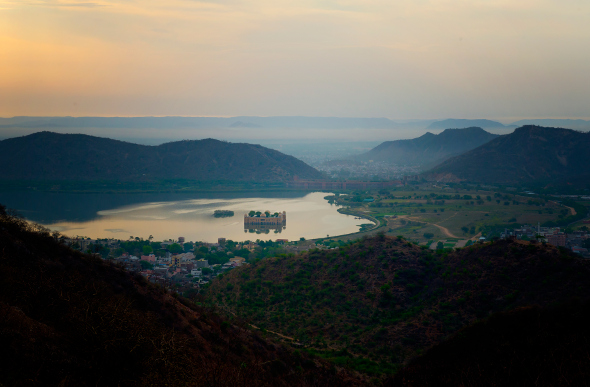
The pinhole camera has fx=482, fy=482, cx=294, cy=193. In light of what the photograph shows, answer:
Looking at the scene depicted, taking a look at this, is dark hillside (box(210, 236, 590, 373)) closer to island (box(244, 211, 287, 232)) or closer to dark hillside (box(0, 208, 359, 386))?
dark hillside (box(0, 208, 359, 386))

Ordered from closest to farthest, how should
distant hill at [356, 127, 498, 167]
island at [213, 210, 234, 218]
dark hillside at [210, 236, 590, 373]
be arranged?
dark hillside at [210, 236, 590, 373]
island at [213, 210, 234, 218]
distant hill at [356, 127, 498, 167]

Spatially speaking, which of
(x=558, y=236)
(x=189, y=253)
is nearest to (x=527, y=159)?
(x=558, y=236)

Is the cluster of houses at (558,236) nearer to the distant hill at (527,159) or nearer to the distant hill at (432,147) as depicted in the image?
the distant hill at (527,159)

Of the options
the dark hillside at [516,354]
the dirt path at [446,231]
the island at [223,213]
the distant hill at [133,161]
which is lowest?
the dirt path at [446,231]

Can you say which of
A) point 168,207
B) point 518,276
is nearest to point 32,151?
point 168,207

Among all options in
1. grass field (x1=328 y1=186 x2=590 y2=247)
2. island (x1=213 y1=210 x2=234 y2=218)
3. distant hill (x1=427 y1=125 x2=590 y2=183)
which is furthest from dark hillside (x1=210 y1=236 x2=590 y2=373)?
distant hill (x1=427 y1=125 x2=590 y2=183)

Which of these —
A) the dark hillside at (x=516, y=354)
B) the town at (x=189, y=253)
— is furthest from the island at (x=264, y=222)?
the dark hillside at (x=516, y=354)
